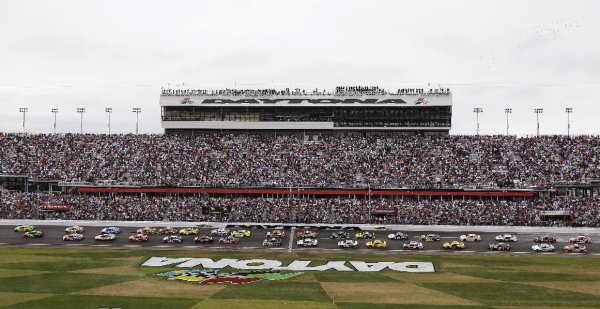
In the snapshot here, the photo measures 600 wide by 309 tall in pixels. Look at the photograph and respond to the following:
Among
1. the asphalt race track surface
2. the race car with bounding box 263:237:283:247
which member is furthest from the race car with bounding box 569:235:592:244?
the race car with bounding box 263:237:283:247

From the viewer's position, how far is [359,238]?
9075cm

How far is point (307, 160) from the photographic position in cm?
12188

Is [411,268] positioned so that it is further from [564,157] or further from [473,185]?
[564,157]

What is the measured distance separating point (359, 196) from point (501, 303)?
69550 millimetres

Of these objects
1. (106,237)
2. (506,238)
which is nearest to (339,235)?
(506,238)

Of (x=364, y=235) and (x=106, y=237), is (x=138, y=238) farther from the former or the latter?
(x=364, y=235)

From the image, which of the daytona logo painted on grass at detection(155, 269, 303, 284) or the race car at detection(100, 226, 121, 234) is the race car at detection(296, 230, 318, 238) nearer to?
the race car at detection(100, 226, 121, 234)

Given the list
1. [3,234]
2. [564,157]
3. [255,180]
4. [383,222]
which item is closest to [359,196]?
[383,222]

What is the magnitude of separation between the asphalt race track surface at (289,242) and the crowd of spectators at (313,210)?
17.8 ft

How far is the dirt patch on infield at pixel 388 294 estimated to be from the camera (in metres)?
44.7

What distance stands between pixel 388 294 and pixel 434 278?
36.4ft

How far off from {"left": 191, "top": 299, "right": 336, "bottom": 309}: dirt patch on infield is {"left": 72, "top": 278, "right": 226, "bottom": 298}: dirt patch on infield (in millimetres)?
2977

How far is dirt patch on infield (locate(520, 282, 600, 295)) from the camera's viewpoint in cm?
4978

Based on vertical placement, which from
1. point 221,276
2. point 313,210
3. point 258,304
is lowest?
point 221,276
